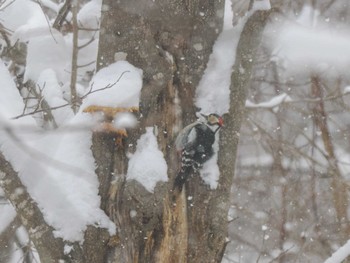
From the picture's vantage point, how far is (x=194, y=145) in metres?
2.51

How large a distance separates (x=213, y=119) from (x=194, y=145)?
0.68 ft

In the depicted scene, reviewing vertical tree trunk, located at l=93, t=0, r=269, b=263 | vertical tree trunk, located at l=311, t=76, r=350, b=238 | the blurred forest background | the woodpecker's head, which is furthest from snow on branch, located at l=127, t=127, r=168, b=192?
vertical tree trunk, located at l=311, t=76, r=350, b=238

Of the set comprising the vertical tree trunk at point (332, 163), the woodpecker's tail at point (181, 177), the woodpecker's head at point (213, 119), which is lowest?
the woodpecker's tail at point (181, 177)

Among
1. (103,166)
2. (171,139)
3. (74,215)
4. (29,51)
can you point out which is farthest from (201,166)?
(29,51)

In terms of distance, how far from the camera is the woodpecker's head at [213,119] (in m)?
2.64

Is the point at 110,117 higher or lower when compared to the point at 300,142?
lower

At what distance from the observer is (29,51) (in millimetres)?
3432

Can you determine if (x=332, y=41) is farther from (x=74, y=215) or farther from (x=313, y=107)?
(x=74, y=215)

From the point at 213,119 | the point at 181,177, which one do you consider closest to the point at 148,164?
the point at 181,177

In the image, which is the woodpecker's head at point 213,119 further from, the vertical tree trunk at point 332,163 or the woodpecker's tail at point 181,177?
the vertical tree trunk at point 332,163

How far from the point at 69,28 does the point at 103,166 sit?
6.04 feet

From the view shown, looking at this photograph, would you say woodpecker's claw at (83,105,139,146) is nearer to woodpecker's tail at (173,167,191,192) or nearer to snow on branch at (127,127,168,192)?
snow on branch at (127,127,168,192)

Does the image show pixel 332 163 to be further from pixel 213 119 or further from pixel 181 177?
pixel 181 177

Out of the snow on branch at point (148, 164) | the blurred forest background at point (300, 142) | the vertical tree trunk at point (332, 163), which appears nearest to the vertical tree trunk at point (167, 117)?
the snow on branch at point (148, 164)
